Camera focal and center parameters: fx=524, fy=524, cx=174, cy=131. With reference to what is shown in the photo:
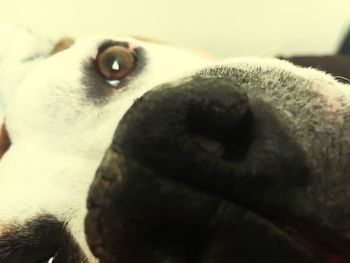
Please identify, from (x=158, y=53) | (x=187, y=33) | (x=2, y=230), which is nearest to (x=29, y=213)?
(x=2, y=230)

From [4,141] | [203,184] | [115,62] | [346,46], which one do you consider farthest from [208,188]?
[346,46]

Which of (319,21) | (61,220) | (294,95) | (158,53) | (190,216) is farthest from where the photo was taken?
(319,21)

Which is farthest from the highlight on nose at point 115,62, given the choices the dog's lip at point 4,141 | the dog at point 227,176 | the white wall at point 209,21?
the white wall at point 209,21

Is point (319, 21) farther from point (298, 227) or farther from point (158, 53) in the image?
point (298, 227)

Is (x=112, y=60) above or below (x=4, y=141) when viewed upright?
above

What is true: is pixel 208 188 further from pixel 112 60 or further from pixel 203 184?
pixel 112 60

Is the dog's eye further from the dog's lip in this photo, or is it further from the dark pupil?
the dog's lip

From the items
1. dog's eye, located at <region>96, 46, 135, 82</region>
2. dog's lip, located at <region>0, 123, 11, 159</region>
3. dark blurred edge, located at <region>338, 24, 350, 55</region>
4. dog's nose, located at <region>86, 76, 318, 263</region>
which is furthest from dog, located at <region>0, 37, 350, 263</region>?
dark blurred edge, located at <region>338, 24, 350, 55</region>

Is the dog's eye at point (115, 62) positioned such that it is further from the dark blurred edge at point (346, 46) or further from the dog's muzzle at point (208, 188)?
the dark blurred edge at point (346, 46)
